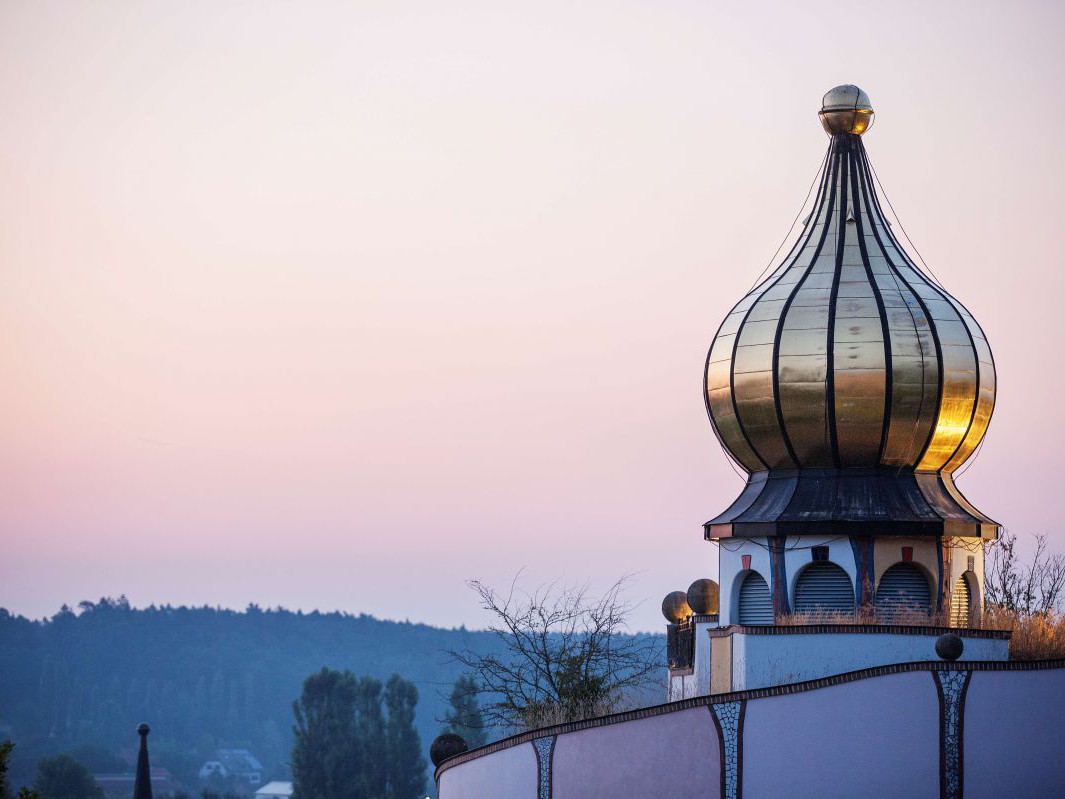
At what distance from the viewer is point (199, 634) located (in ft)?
544

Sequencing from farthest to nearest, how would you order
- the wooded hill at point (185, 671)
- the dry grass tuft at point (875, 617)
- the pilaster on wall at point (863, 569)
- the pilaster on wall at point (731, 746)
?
the wooded hill at point (185, 671), the pilaster on wall at point (863, 569), the dry grass tuft at point (875, 617), the pilaster on wall at point (731, 746)

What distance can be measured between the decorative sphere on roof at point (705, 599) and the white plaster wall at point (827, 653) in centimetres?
233

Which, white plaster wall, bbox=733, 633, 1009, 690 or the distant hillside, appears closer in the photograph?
white plaster wall, bbox=733, 633, 1009, 690

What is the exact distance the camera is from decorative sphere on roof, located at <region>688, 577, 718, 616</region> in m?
25.9

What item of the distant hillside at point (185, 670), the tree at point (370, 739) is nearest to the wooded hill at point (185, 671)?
the distant hillside at point (185, 670)

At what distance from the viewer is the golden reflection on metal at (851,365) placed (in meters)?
24.8

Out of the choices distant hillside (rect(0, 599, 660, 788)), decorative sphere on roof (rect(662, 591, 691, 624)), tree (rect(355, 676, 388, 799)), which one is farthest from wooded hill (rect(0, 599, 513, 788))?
decorative sphere on roof (rect(662, 591, 691, 624))

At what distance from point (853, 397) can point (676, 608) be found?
4529 mm

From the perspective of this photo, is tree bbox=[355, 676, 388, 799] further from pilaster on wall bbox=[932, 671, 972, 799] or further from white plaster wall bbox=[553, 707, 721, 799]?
pilaster on wall bbox=[932, 671, 972, 799]

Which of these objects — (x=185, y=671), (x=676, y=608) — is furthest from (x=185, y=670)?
(x=676, y=608)

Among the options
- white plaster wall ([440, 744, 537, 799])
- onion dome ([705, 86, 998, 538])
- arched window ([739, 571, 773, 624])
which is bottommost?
white plaster wall ([440, 744, 537, 799])

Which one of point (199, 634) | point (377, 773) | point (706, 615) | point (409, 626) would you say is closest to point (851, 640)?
point (706, 615)

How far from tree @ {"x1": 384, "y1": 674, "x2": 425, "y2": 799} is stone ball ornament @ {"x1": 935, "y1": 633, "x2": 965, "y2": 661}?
2591 inches

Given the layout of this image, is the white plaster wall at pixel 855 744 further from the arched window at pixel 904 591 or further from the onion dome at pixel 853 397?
the onion dome at pixel 853 397
